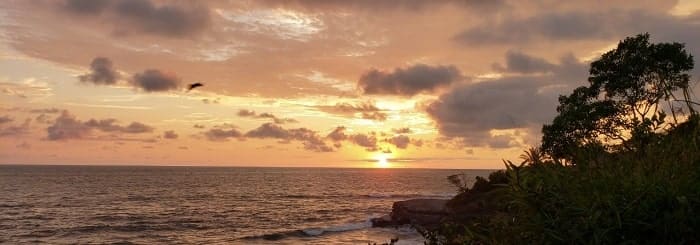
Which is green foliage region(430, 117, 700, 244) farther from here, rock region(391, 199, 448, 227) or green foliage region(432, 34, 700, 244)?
rock region(391, 199, 448, 227)

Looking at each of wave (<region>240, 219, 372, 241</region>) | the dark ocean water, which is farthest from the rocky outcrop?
wave (<region>240, 219, 372, 241</region>)

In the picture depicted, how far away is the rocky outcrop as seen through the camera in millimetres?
51438

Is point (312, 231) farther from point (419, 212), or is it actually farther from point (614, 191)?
point (614, 191)

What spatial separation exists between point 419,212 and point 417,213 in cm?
22

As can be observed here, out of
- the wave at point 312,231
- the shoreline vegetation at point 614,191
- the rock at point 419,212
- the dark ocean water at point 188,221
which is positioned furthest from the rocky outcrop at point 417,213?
the shoreline vegetation at point 614,191

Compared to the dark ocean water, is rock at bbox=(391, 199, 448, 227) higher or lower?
higher

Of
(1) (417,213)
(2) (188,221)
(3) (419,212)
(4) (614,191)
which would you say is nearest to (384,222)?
(1) (417,213)

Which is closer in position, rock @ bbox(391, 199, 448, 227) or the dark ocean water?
the dark ocean water

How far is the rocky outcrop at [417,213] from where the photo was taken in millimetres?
51438

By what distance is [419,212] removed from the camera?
53.4 metres

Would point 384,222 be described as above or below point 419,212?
below

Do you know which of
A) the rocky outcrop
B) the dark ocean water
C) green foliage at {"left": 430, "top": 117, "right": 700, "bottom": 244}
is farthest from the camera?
the rocky outcrop

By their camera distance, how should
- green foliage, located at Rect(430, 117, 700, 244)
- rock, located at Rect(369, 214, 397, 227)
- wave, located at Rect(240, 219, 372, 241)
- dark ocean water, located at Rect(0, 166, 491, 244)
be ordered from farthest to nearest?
rock, located at Rect(369, 214, 397, 227), wave, located at Rect(240, 219, 372, 241), dark ocean water, located at Rect(0, 166, 491, 244), green foliage, located at Rect(430, 117, 700, 244)

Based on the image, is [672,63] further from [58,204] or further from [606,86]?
[58,204]
